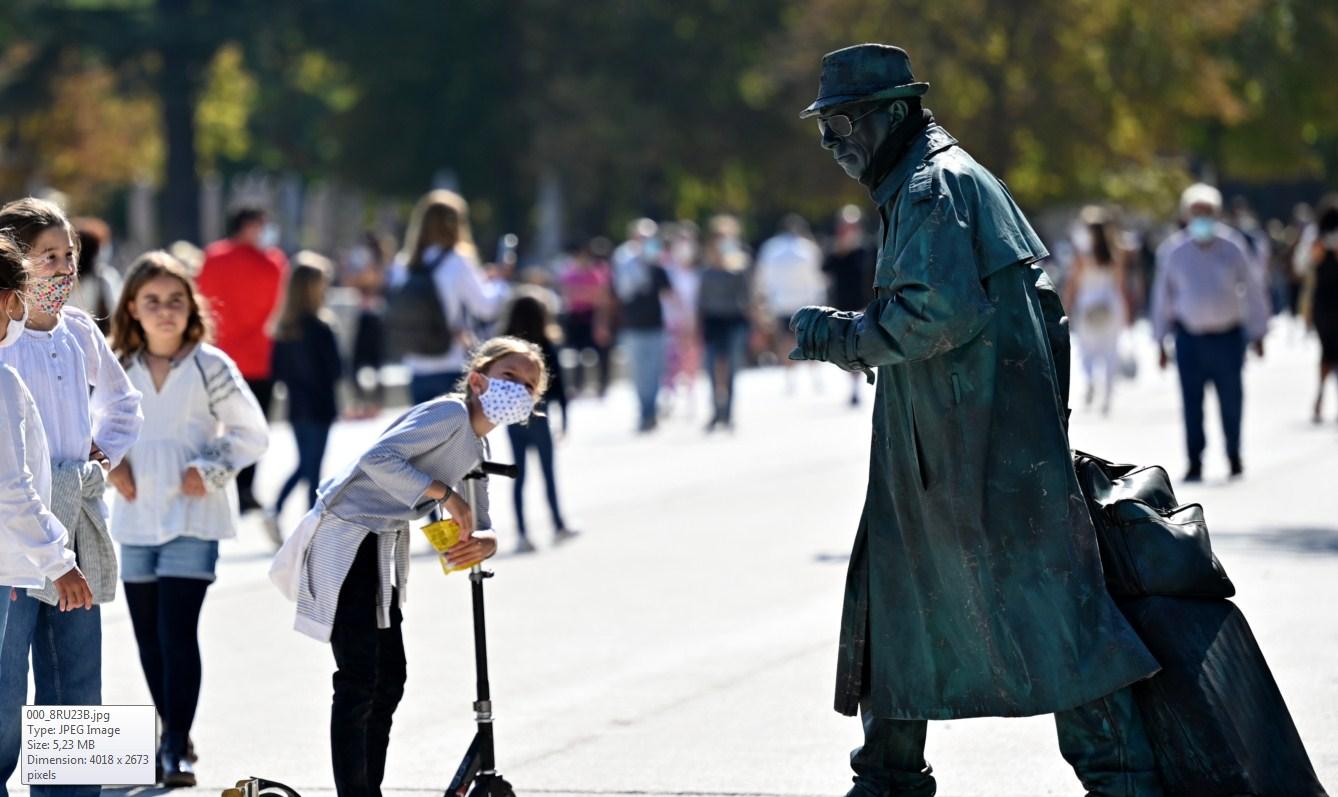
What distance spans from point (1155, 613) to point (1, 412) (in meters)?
2.66

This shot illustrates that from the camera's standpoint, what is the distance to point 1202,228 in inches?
583

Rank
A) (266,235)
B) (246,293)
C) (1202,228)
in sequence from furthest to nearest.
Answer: (266,235), (1202,228), (246,293)

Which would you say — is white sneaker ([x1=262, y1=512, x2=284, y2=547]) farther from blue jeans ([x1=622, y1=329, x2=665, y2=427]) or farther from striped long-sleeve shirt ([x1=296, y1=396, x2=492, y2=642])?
blue jeans ([x1=622, y1=329, x2=665, y2=427])

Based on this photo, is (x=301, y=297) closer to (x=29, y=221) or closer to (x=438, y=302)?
(x=438, y=302)

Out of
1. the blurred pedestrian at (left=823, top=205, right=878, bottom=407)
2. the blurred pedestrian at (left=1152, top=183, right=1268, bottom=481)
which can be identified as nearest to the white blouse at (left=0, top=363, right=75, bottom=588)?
the blurred pedestrian at (left=1152, top=183, right=1268, bottom=481)

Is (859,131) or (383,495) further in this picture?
(383,495)

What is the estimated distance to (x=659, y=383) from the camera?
70.7 feet

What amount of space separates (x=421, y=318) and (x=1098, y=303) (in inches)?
409

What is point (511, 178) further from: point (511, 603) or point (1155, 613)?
point (1155, 613)

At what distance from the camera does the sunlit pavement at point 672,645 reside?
723cm

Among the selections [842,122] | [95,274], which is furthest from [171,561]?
[95,274]

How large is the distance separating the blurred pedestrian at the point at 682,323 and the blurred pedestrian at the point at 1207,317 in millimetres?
8938

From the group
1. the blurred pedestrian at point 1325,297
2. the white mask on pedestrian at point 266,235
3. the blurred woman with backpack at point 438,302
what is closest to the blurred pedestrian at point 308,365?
the blurred woman with backpack at point 438,302

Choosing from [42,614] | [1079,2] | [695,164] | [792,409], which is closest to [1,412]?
[42,614]
